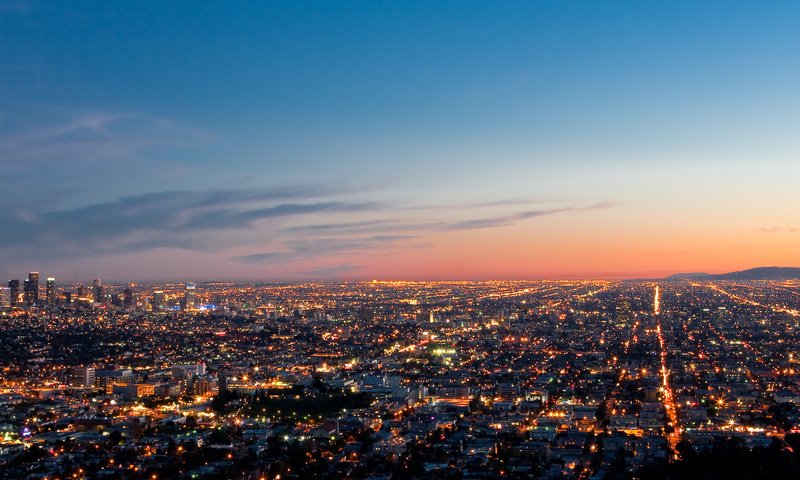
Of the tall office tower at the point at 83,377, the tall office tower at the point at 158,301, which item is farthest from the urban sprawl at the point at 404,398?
the tall office tower at the point at 158,301

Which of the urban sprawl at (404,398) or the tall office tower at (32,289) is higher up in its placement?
the tall office tower at (32,289)

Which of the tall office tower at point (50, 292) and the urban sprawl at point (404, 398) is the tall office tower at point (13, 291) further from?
the urban sprawl at point (404, 398)

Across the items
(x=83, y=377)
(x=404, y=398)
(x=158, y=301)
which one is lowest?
(x=404, y=398)

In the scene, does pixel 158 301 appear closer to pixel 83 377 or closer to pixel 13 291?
pixel 13 291

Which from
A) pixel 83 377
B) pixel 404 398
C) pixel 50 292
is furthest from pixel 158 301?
pixel 404 398

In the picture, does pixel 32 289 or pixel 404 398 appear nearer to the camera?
pixel 404 398

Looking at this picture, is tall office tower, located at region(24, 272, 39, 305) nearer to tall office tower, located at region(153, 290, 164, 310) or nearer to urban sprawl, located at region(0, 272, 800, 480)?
tall office tower, located at region(153, 290, 164, 310)

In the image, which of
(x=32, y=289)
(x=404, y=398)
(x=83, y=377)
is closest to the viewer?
(x=404, y=398)

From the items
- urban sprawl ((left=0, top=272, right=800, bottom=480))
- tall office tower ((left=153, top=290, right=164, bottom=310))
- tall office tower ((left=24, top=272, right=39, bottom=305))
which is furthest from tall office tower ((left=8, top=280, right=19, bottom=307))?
urban sprawl ((left=0, top=272, right=800, bottom=480))

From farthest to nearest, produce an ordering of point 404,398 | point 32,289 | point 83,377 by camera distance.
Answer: point 32,289
point 83,377
point 404,398
